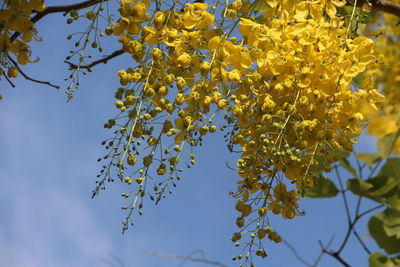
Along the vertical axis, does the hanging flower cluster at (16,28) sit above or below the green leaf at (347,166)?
above

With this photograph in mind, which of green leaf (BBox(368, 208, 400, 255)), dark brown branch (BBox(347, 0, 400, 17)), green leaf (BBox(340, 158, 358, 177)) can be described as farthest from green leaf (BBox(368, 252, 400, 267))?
dark brown branch (BBox(347, 0, 400, 17))

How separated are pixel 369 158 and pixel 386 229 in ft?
0.29

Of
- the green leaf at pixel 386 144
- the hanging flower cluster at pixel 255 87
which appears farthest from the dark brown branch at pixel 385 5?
the green leaf at pixel 386 144

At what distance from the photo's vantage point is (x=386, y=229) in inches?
28.5

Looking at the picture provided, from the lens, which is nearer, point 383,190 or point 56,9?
point 383,190

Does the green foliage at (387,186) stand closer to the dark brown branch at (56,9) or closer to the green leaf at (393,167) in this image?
the green leaf at (393,167)

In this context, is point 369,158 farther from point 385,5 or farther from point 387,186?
point 385,5

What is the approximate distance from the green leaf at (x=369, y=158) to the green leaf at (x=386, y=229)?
0.06 meters

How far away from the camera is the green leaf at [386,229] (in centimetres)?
72

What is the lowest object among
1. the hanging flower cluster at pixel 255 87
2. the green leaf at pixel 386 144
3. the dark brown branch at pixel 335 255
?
the dark brown branch at pixel 335 255

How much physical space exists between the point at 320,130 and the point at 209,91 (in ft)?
0.78

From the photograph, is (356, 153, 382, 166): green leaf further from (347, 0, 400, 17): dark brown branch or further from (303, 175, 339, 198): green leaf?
(347, 0, 400, 17): dark brown branch

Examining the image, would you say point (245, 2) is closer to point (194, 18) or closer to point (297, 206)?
point (194, 18)

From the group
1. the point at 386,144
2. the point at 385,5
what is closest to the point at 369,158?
the point at 386,144
